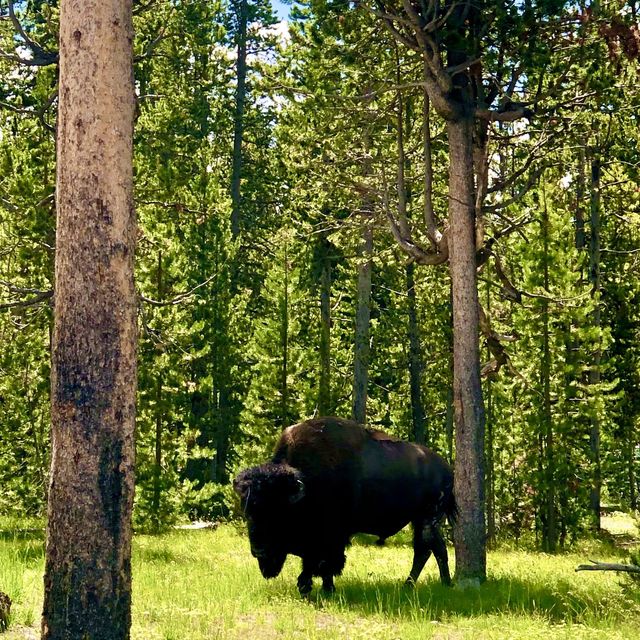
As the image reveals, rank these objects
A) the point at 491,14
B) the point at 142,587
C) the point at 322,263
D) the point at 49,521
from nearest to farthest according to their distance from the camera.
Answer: the point at 49,521, the point at 142,587, the point at 491,14, the point at 322,263

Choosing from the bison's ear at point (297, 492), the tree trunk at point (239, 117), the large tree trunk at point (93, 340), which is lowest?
the bison's ear at point (297, 492)

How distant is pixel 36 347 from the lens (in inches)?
719

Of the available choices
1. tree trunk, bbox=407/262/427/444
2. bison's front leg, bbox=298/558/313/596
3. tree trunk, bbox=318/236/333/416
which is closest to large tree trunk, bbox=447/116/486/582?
bison's front leg, bbox=298/558/313/596

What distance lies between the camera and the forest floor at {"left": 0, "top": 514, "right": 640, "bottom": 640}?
7.79 metres

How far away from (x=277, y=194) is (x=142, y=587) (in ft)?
89.4

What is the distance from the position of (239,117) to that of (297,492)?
89.8ft

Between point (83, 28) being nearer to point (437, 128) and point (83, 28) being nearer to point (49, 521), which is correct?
point (49, 521)

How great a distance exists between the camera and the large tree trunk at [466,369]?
12109 millimetres

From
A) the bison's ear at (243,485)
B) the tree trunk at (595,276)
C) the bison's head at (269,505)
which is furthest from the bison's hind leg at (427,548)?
the tree trunk at (595,276)

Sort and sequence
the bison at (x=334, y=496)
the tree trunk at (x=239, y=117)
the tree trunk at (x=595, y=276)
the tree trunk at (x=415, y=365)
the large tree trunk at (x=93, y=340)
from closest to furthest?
1. the large tree trunk at (x=93, y=340)
2. the bison at (x=334, y=496)
3. the tree trunk at (x=595, y=276)
4. the tree trunk at (x=415, y=365)
5. the tree trunk at (x=239, y=117)

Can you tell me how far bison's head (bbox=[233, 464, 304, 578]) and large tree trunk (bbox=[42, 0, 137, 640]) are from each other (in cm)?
443

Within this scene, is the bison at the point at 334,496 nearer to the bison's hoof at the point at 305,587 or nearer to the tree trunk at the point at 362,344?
the bison's hoof at the point at 305,587

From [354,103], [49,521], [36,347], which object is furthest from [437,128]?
[49,521]

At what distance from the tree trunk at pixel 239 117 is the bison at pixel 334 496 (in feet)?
73.6
